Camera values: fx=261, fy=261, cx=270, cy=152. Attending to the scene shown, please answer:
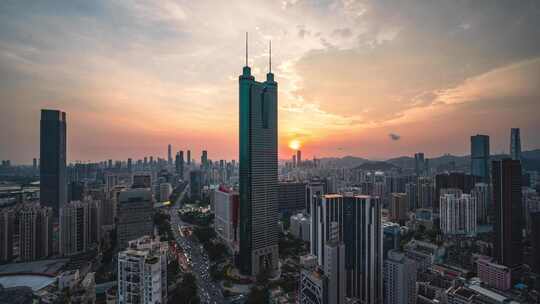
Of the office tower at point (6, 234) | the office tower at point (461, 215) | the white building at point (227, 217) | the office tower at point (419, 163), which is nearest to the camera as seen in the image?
the office tower at point (6, 234)

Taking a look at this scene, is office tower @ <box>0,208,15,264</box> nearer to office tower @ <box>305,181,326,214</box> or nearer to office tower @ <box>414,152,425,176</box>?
office tower @ <box>305,181,326,214</box>

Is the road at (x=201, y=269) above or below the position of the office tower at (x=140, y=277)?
below

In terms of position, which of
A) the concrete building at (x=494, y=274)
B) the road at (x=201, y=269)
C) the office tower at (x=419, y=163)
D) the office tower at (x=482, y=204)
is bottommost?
the road at (x=201, y=269)

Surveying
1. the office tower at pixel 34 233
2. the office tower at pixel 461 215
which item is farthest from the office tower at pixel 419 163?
the office tower at pixel 34 233

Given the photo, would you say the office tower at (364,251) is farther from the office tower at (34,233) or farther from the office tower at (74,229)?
the office tower at (34,233)

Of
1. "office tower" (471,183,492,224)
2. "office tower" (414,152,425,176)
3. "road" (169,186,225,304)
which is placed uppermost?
"office tower" (414,152,425,176)

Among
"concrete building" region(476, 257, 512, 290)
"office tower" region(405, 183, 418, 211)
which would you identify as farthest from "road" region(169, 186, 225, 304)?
"office tower" region(405, 183, 418, 211)
